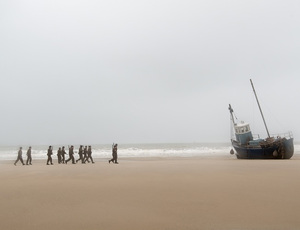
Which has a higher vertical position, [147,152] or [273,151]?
[273,151]

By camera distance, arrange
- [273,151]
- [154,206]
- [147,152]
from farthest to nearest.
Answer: [147,152] → [273,151] → [154,206]

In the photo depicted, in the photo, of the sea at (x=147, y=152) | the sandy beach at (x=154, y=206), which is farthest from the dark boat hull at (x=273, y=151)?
the sandy beach at (x=154, y=206)

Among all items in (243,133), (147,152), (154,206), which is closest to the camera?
(154,206)

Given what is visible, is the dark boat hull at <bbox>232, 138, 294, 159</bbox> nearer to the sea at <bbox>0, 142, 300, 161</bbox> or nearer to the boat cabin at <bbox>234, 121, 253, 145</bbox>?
the boat cabin at <bbox>234, 121, 253, 145</bbox>

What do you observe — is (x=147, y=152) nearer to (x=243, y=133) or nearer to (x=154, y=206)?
(x=243, y=133)

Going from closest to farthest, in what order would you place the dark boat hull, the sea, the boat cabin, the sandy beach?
the sandy beach → the dark boat hull → the boat cabin → the sea

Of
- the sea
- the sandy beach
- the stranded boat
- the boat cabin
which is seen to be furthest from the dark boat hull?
the sandy beach

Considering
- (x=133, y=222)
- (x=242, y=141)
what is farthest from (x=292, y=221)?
(x=242, y=141)

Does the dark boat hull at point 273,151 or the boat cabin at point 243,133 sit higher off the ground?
the boat cabin at point 243,133

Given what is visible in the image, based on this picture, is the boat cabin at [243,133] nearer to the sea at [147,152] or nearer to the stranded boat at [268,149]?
the stranded boat at [268,149]

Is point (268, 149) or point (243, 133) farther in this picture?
point (243, 133)

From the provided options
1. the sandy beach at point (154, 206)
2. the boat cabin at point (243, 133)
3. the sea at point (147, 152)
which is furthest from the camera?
the sea at point (147, 152)

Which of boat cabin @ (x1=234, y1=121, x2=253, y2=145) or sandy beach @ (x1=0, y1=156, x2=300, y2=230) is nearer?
sandy beach @ (x1=0, y1=156, x2=300, y2=230)

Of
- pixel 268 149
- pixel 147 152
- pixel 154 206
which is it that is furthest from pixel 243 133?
pixel 154 206
